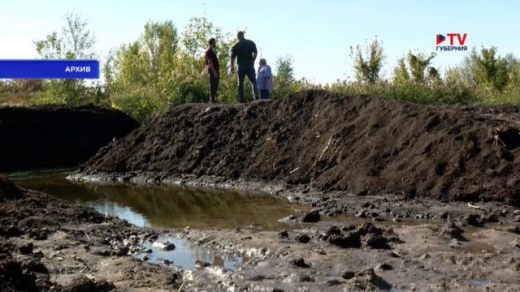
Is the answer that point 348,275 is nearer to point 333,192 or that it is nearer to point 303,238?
point 303,238

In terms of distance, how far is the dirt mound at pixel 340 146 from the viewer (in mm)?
12289

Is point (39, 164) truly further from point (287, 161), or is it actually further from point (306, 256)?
point (306, 256)

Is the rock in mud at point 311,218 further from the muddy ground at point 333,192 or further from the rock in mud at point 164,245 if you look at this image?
the rock in mud at point 164,245

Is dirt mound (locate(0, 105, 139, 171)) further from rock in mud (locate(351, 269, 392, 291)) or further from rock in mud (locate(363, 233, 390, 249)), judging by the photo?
rock in mud (locate(351, 269, 392, 291))

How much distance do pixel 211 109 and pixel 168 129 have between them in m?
1.41

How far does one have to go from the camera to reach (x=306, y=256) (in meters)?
7.82

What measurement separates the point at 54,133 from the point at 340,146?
14790 millimetres

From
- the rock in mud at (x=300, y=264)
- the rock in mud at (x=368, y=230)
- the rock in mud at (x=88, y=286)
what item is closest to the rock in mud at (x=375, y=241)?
the rock in mud at (x=368, y=230)

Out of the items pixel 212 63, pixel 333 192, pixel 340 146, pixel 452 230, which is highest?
pixel 212 63

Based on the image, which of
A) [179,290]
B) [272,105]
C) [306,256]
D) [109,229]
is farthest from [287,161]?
[179,290]

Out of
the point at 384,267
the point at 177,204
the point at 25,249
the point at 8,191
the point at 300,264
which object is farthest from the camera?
the point at 177,204

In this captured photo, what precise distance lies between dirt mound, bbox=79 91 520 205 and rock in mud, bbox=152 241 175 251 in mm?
5151

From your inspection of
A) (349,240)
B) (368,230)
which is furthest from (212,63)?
(349,240)

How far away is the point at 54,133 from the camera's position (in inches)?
1030
